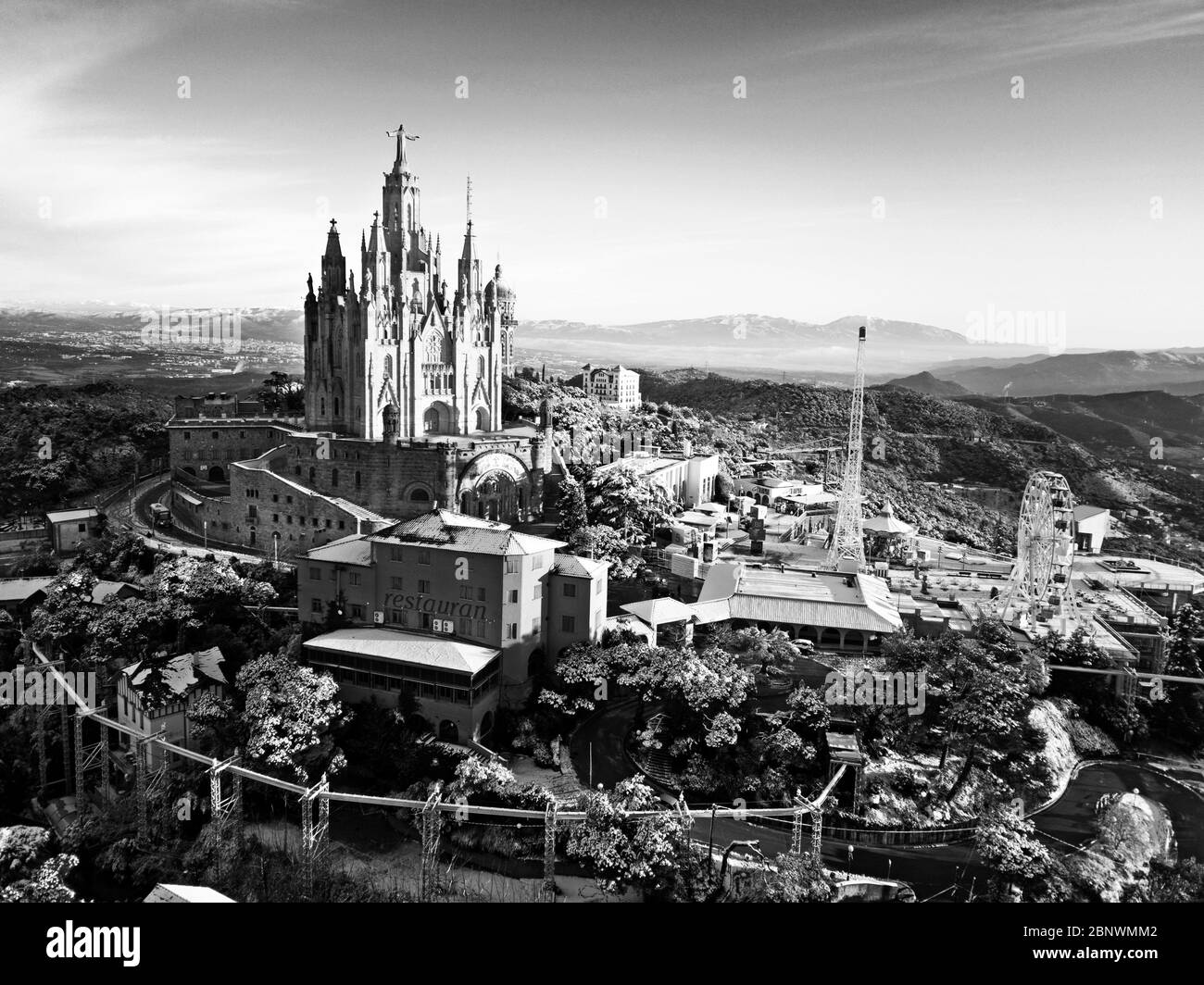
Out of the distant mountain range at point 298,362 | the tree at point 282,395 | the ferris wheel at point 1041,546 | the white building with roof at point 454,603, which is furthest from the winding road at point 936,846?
the distant mountain range at point 298,362

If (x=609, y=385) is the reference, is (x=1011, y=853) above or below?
below

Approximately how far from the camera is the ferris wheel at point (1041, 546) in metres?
31.6

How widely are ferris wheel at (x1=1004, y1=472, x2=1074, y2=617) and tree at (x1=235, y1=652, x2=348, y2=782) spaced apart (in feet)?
81.5

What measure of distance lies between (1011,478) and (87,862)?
81950 millimetres

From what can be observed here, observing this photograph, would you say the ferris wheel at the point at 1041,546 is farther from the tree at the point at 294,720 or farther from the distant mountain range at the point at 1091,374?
the distant mountain range at the point at 1091,374

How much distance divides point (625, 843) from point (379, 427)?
2473 centimetres

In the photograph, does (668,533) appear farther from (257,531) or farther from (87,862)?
(87,862)

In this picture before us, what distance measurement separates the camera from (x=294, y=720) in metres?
21.2

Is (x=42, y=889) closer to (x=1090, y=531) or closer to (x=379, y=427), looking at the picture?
(x=379, y=427)

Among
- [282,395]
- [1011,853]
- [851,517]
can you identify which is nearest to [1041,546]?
[851,517]

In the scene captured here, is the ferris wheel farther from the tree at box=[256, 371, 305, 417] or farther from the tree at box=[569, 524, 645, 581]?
the tree at box=[256, 371, 305, 417]

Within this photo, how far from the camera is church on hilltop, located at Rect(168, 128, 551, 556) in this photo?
33.8 m

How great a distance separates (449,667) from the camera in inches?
892

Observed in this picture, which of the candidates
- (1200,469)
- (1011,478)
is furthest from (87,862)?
(1200,469)
